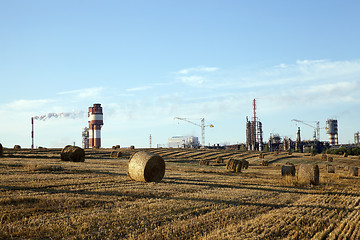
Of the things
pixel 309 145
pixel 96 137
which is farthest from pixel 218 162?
pixel 96 137

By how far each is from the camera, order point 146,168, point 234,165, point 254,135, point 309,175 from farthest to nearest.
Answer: point 254,135, point 234,165, point 309,175, point 146,168

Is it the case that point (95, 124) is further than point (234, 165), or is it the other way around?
point (95, 124)

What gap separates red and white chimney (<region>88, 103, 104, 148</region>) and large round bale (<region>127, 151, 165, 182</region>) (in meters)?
154

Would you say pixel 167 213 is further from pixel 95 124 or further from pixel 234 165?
pixel 95 124

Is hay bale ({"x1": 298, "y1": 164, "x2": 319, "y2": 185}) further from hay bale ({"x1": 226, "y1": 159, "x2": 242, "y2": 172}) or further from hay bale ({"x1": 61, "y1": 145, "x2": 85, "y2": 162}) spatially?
hay bale ({"x1": 61, "y1": 145, "x2": 85, "y2": 162})

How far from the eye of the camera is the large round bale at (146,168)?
2248 centimetres

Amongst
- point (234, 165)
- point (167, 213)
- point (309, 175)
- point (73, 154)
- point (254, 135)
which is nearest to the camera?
point (167, 213)

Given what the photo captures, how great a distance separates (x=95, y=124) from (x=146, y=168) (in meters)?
161

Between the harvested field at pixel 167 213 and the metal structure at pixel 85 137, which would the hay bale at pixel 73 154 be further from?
the metal structure at pixel 85 137

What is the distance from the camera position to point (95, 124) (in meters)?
179

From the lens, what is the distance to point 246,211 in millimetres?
13594

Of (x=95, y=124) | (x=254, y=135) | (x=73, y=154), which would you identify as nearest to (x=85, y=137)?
(x=95, y=124)

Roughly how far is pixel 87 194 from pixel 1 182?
5.33 metres

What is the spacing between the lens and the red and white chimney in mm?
174125
